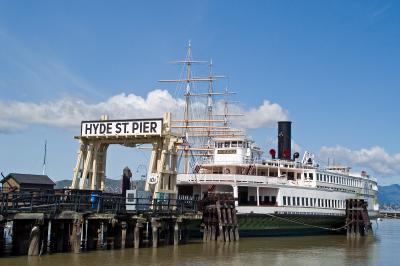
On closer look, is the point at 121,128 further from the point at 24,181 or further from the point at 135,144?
the point at 24,181

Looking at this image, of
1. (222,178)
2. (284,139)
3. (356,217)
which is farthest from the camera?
(284,139)

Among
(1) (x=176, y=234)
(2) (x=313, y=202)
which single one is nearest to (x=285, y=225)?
(2) (x=313, y=202)

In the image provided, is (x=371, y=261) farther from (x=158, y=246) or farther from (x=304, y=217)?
(x=304, y=217)

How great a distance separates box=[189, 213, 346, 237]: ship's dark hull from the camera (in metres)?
44.3

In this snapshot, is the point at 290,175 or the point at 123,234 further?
the point at 290,175

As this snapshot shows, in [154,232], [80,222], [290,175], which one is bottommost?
[154,232]

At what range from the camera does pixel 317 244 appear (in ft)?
141

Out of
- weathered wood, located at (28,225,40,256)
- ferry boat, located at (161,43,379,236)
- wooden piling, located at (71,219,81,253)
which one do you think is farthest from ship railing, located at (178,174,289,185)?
weathered wood, located at (28,225,40,256)

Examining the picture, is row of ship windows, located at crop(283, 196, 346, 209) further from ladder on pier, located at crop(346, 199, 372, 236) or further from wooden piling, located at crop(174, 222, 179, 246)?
wooden piling, located at crop(174, 222, 179, 246)

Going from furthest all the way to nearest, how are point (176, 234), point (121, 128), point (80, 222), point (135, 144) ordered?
point (135, 144) < point (121, 128) < point (176, 234) < point (80, 222)

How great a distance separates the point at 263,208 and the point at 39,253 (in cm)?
2235

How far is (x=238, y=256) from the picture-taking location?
103 feet

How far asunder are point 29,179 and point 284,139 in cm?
2593

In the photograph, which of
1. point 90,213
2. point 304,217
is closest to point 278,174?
point 304,217
